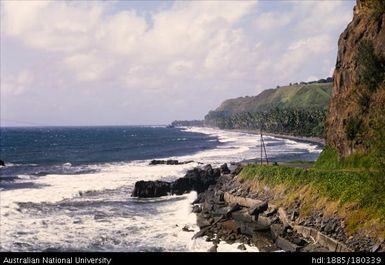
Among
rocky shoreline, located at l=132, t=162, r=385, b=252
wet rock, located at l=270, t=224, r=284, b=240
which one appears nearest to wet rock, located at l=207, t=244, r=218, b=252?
rocky shoreline, located at l=132, t=162, r=385, b=252

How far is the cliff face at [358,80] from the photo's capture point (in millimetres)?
52594

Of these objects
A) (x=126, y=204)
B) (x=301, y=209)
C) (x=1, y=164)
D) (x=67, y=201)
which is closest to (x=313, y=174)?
(x=301, y=209)

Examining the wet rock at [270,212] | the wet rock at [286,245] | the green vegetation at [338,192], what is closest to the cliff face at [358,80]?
the green vegetation at [338,192]

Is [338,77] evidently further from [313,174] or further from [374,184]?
[374,184]

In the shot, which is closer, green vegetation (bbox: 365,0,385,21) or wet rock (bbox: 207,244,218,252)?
wet rock (bbox: 207,244,218,252)

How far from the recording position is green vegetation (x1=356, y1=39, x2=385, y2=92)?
5241 centimetres

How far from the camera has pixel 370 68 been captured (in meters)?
52.9

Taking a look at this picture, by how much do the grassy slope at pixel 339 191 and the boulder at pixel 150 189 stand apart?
1508 centimetres

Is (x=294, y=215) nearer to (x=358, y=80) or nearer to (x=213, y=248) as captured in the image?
(x=213, y=248)

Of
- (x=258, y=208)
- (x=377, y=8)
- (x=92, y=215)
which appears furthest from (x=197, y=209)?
(x=377, y=8)

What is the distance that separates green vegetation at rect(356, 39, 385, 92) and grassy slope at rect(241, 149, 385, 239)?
31.0 feet

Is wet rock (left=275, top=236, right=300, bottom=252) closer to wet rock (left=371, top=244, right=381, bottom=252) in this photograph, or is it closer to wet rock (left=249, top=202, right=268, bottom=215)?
wet rock (left=371, top=244, right=381, bottom=252)

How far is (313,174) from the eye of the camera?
4538cm

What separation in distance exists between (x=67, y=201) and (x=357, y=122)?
4095cm
